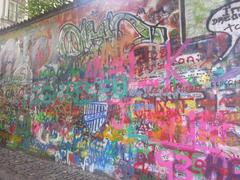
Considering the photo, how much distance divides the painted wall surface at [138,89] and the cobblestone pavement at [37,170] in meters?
0.20

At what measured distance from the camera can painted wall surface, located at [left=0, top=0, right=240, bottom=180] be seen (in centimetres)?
382

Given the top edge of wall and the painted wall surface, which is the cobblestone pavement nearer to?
the painted wall surface

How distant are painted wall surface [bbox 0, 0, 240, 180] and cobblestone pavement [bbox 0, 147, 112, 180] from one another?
0.20m

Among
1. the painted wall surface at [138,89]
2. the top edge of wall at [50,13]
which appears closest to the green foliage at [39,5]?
the top edge of wall at [50,13]

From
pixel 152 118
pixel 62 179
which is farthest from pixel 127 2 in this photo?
pixel 62 179

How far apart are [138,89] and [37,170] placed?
2.68 metres

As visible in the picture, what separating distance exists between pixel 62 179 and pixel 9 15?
21.8 m

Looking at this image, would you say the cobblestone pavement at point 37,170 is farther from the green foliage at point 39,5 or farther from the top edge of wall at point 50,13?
the green foliage at point 39,5

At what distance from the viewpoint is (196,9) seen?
4117 mm

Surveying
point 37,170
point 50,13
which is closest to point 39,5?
point 50,13

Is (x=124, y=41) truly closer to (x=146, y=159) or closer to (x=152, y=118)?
(x=152, y=118)

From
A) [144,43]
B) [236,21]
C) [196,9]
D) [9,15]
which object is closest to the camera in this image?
[236,21]

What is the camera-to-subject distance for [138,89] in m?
4.84

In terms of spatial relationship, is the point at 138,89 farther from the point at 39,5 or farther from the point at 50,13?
the point at 39,5
